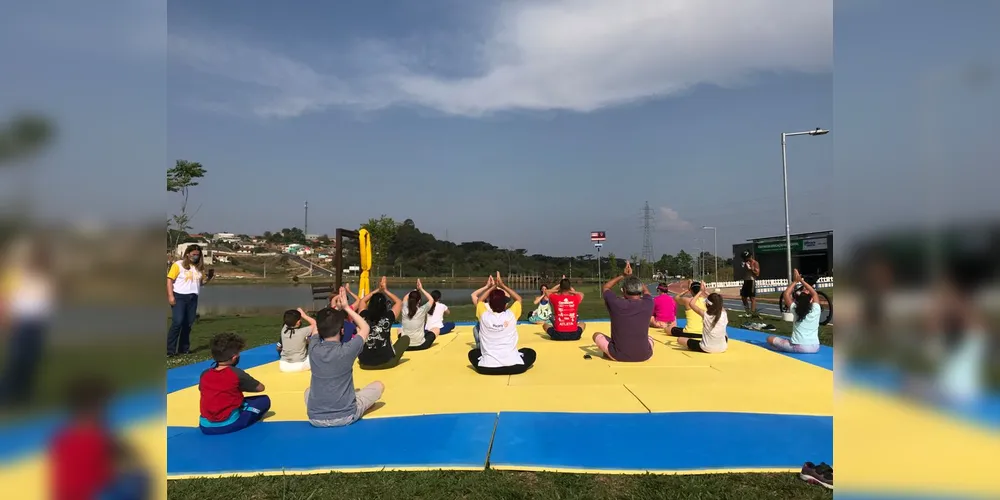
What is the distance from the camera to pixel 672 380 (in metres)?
6.98

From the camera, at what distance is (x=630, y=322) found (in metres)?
8.21

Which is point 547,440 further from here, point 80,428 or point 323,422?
point 80,428

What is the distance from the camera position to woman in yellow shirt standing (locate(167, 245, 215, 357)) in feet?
30.8

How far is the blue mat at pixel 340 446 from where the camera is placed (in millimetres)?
4215

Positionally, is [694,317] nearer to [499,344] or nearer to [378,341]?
[499,344]

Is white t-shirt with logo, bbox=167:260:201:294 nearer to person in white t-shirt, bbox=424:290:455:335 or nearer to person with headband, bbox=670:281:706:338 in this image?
person in white t-shirt, bbox=424:290:455:335

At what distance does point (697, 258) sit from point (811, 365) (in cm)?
8055

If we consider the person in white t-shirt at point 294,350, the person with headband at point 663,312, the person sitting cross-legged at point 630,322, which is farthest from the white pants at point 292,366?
the person with headband at point 663,312

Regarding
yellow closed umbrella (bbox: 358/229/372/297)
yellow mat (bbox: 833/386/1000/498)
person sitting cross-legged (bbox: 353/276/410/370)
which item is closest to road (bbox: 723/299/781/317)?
yellow closed umbrella (bbox: 358/229/372/297)

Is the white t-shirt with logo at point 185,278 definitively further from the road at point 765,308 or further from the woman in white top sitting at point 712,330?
the road at point 765,308

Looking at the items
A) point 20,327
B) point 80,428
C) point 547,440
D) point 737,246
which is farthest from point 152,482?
point 737,246

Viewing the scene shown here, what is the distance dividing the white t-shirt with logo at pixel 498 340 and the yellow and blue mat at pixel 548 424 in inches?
10.7

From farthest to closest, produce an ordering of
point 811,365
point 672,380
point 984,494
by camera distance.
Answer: point 811,365, point 672,380, point 984,494

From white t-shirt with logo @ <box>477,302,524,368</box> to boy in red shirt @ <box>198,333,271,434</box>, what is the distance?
3254mm
